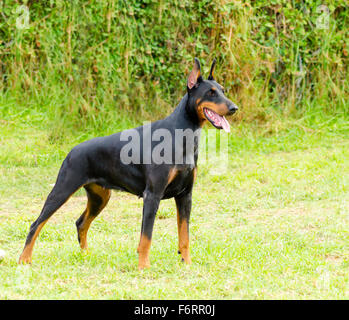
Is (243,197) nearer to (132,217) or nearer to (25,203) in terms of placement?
(132,217)

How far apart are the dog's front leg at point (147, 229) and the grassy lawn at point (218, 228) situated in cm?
10

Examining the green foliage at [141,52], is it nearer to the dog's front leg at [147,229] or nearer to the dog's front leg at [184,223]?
the dog's front leg at [184,223]

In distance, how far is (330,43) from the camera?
10.9 metres

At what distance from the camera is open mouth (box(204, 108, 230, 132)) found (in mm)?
5148

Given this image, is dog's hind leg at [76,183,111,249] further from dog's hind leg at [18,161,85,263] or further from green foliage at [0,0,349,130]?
green foliage at [0,0,349,130]

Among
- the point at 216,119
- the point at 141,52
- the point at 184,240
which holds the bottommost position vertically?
the point at 184,240

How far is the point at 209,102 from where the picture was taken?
17.0ft

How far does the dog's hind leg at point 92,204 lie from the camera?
5.57 m

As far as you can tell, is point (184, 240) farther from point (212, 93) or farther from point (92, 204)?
point (212, 93)

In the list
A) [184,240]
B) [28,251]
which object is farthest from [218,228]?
[28,251]

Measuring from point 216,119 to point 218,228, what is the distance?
6.34 ft

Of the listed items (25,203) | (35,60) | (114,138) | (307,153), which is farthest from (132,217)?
(35,60)

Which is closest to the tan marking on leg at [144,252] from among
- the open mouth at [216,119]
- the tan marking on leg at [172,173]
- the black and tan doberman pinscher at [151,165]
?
the black and tan doberman pinscher at [151,165]

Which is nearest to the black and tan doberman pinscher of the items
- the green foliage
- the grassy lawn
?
the grassy lawn
